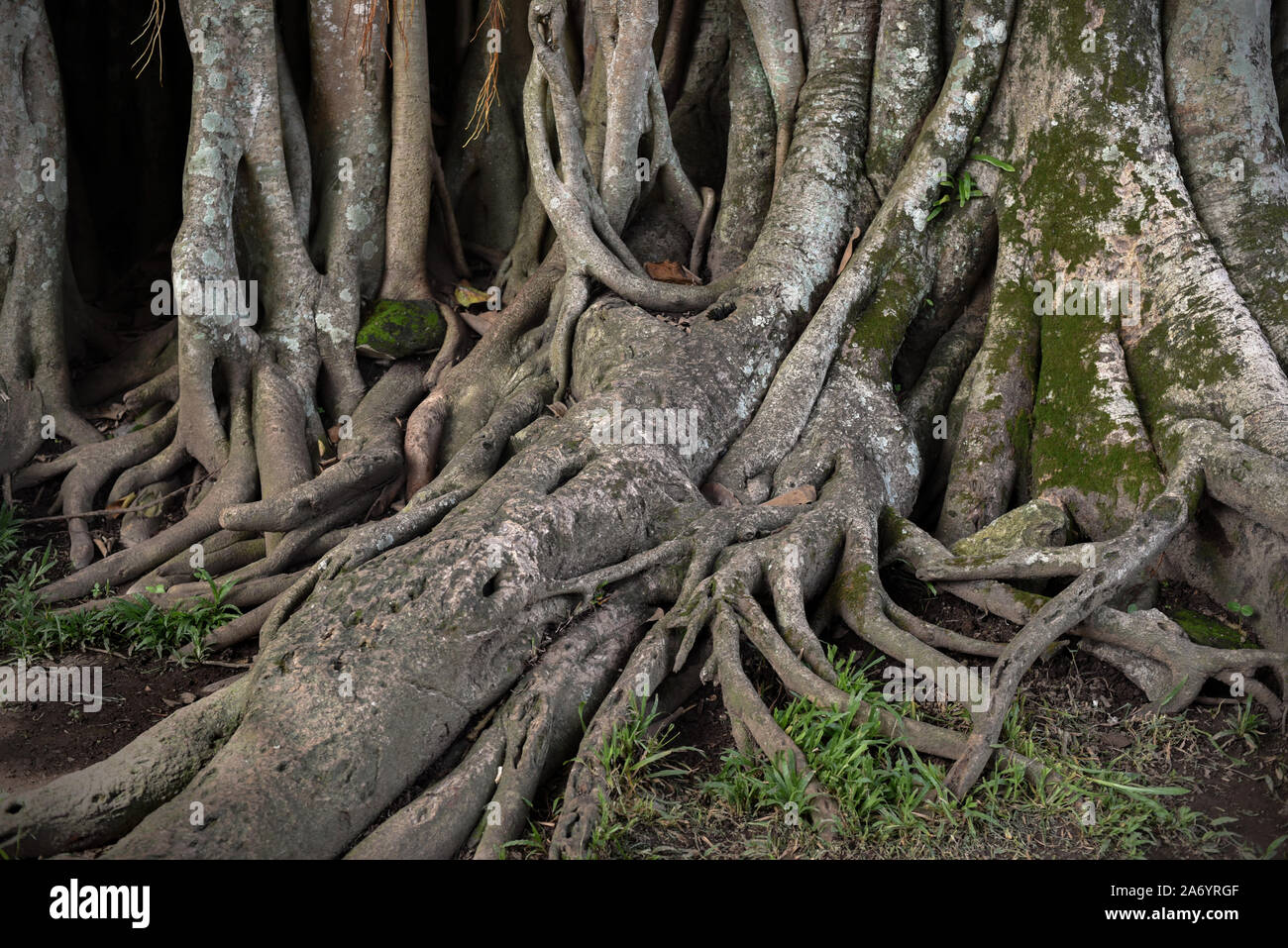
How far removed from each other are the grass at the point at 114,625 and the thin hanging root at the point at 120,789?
103 cm

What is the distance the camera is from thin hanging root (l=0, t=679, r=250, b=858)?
310 centimetres

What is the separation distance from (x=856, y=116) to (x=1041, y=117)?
1.01 meters

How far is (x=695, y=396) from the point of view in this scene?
4617 mm

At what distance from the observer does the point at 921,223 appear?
514 cm

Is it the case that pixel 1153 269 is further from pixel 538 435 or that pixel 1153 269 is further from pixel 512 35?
pixel 512 35

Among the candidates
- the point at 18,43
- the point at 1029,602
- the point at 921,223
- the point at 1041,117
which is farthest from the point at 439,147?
the point at 1029,602

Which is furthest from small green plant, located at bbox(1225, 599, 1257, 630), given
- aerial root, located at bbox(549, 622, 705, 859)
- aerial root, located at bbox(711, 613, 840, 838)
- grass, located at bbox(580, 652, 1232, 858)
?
aerial root, located at bbox(549, 622, 705, 859)

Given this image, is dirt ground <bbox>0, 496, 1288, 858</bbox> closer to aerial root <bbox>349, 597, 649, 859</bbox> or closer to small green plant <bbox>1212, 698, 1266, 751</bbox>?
small green plant <bbox>1212, 698, 1266, 751</bbox>

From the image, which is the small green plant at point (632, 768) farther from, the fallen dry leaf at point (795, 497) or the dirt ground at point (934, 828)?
the fallen dry leaf at point (795, 497)

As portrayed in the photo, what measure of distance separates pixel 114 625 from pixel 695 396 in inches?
112

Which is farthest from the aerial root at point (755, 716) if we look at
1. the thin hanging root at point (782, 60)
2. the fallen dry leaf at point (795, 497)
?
the thin hanging root at point (782, 60)

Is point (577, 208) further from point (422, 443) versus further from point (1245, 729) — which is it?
point (1245, 729)

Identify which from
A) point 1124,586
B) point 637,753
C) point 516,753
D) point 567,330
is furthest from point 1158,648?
point 567,330

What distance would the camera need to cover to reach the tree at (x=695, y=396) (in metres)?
3.41
